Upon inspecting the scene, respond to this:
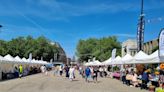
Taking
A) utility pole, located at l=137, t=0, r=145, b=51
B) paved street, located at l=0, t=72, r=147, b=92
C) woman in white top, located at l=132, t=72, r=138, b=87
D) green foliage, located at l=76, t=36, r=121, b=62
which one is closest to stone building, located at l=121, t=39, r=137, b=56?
green foliage, located at l=76, t=36, r=121, b=62

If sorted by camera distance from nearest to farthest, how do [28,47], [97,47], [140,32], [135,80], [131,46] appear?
[135,80], [140,32], [131,46], [97,47], [28,47]

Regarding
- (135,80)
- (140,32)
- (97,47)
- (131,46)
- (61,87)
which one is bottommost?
(61,87)

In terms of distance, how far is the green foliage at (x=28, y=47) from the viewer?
128 metres

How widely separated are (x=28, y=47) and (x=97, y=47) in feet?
94.1

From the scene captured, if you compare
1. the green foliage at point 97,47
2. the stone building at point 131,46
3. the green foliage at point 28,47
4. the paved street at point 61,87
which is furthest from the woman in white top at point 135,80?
the green foliage at point 28,47

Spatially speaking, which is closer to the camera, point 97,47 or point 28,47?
point 97,47

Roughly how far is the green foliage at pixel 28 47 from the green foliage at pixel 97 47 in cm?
1529

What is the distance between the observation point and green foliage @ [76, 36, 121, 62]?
114m

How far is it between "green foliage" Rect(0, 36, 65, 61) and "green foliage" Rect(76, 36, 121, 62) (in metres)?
15.3

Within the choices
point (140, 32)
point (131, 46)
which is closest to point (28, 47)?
point (131, 46)

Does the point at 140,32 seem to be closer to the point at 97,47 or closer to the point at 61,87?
the point at 61,87

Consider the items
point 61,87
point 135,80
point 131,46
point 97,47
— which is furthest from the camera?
point 97,47

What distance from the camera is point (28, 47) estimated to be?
13525 centimetres

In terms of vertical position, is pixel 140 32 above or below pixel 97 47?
below
